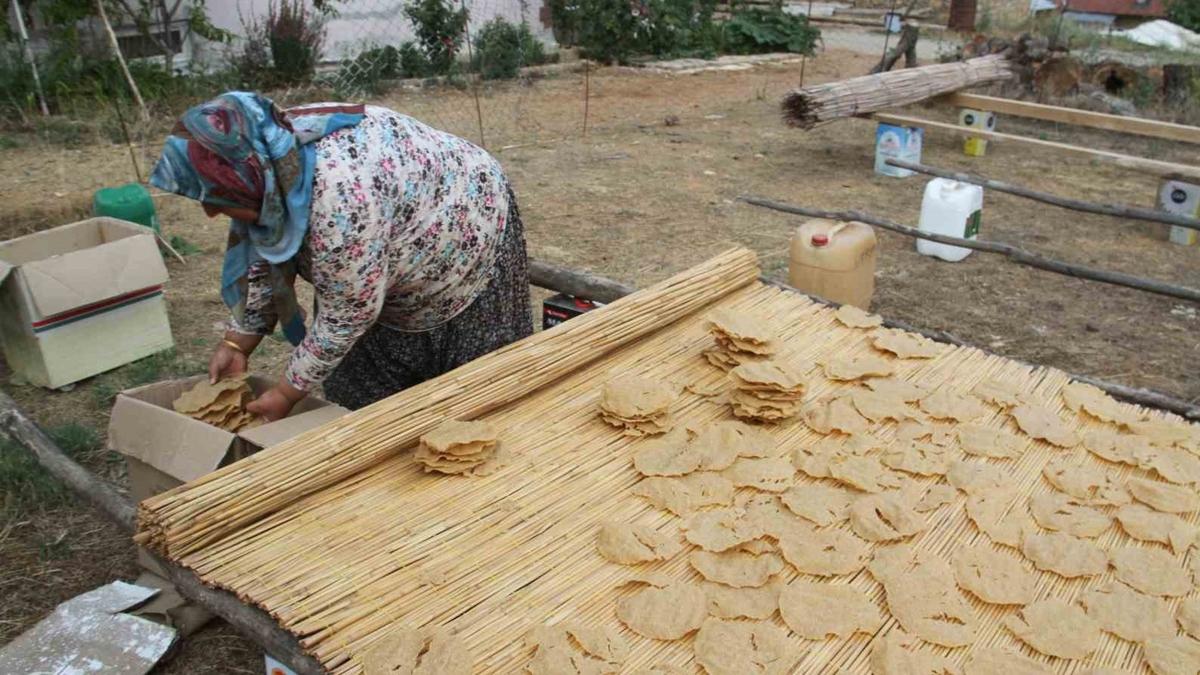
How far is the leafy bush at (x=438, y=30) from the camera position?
9797mm

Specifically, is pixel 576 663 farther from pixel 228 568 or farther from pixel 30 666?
pixel 30 666

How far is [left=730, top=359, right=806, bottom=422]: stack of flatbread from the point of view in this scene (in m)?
2.26

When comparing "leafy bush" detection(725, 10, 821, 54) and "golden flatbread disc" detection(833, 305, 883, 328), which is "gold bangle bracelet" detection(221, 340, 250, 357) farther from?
"leafy bush" detection(725, 10, 821, 54)

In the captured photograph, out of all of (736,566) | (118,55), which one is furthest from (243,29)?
(736,566)

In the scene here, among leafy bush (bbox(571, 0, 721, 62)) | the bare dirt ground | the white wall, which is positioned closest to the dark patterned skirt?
the bare dirt ground

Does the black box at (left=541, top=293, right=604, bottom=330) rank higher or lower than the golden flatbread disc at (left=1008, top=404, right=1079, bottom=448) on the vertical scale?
lower

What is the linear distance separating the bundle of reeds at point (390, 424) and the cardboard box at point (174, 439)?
0.19 metres

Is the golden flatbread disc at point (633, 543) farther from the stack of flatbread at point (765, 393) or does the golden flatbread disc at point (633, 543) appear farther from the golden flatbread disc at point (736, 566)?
the stack of flatbread at point (765, 393)

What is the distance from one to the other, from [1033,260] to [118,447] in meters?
3.23

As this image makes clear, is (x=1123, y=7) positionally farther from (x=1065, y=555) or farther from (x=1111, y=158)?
(x=1065, y=555)

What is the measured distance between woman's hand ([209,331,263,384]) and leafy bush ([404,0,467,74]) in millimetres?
7922

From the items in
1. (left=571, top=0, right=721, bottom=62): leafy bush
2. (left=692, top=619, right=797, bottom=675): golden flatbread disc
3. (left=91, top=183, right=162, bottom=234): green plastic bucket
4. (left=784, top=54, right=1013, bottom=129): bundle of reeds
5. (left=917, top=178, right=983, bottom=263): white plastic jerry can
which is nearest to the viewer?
(left=692, top=619, right=797, bottom=675): golden flatbread disc

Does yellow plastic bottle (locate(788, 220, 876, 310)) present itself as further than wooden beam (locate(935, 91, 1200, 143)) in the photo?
No

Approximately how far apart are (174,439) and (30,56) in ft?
23.7
